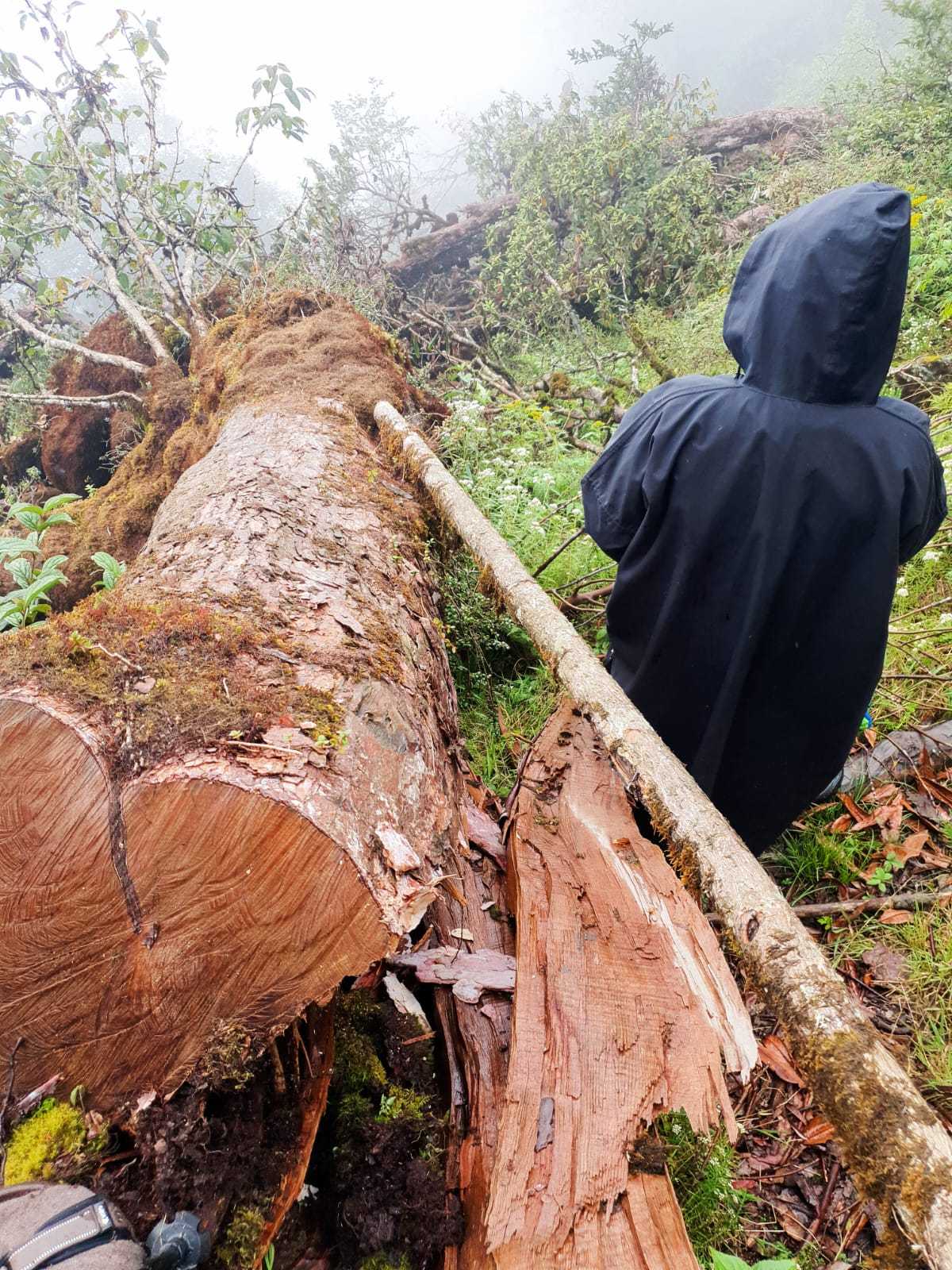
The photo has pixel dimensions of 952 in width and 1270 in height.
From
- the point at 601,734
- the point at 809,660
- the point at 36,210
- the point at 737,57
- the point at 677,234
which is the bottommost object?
the point at 809,660

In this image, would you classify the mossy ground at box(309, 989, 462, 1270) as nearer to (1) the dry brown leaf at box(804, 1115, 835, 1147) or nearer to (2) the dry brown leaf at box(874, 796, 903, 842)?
(1) the dry brown leaf at box(804, 1115, 835, 1147)

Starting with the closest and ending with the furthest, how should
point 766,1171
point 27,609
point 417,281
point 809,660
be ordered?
point 766,1171 < point 809,660 < point 27,609 < point 417,281

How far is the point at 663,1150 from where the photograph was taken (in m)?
1.07

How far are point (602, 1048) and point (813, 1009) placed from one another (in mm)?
489

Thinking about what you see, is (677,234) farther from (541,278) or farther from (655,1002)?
(655,1002)

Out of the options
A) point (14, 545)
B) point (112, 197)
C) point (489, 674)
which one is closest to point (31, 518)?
point (14, 545)

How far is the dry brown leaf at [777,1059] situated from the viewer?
5.93 feet

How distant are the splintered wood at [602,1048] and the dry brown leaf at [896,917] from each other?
1.03 m

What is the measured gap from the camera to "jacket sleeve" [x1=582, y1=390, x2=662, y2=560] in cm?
175

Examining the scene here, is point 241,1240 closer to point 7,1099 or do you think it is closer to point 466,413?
point 7,1099

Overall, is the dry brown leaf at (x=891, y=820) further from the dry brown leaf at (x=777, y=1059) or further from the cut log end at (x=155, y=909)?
the cut log end at (x=155, y=909)

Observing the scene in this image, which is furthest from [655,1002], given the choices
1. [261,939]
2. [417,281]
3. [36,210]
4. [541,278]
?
[417,281]

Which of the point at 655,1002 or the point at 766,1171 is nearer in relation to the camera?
the point at 655,1002

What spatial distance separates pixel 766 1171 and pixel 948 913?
900 mm
